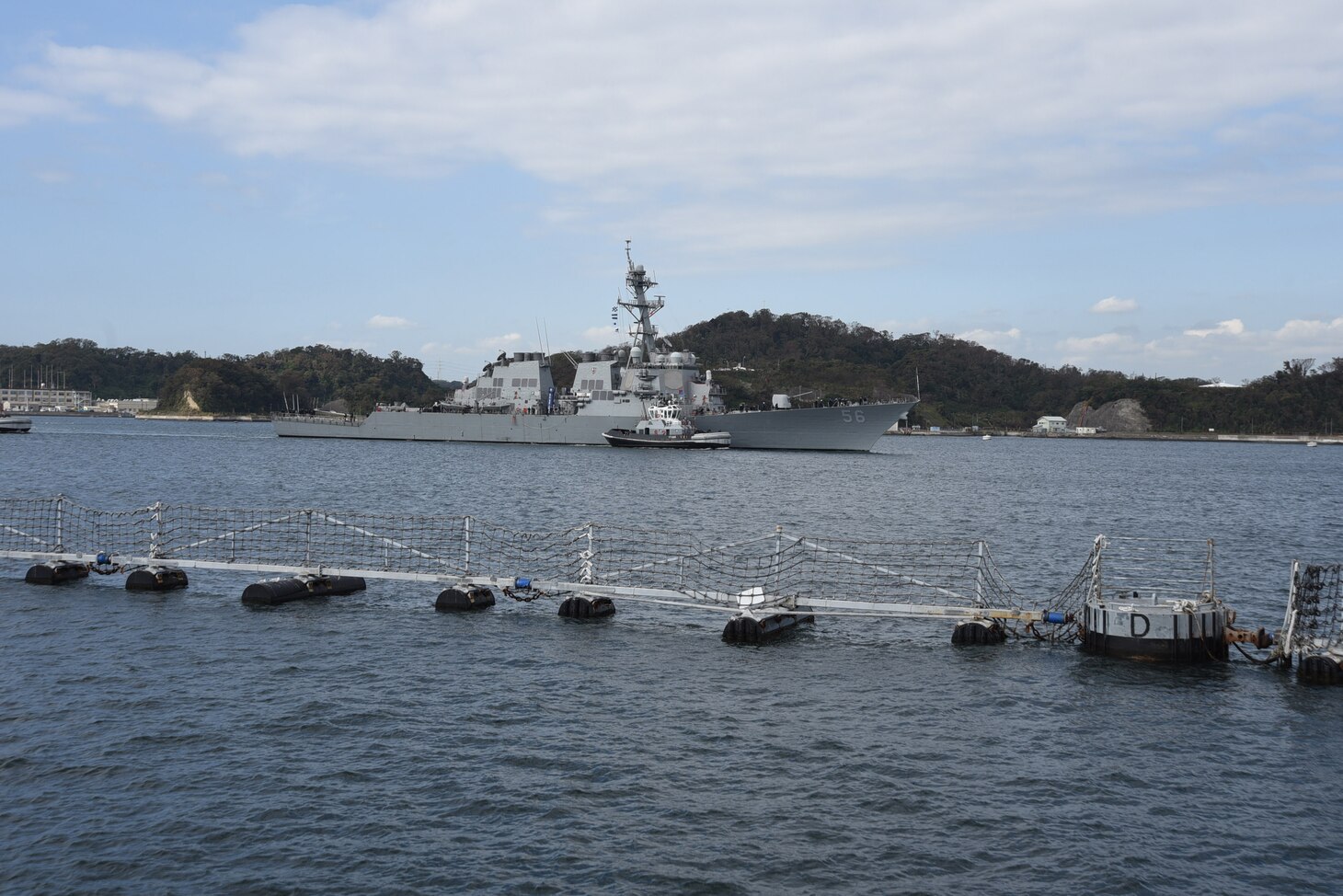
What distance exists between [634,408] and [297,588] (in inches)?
2897

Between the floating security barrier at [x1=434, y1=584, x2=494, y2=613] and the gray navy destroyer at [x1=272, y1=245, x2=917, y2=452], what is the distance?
238 feet

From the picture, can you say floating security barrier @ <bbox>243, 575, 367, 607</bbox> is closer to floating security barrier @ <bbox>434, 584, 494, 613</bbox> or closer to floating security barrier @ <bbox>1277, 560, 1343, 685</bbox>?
floating security barrier @ <bbox>434, 584, 494, 613</bbox>

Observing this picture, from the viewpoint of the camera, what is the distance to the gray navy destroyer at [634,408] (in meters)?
97.1

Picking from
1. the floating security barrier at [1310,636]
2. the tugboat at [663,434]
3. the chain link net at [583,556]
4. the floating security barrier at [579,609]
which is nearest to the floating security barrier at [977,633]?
the chain link net at [583,556]

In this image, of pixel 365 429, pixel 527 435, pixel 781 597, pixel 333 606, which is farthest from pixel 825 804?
pixel 365 429

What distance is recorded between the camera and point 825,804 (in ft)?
41.0

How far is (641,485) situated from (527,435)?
4738 cm

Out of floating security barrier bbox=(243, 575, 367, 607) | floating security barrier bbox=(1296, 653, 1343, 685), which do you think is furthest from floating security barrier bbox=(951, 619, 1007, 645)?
floating security barrier bbox=(243, 575, 367, 607)

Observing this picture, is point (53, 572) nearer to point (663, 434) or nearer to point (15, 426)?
point (663, 434)

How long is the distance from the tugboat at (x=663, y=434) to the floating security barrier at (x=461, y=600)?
218ft

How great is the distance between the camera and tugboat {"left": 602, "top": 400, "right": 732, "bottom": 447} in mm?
90625

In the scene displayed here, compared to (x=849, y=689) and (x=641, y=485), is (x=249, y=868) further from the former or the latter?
(x=641, y=485)

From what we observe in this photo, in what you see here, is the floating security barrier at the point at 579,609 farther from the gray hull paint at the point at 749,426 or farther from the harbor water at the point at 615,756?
the gray hull paint at the point at 749,426

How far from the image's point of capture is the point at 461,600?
23672mm
